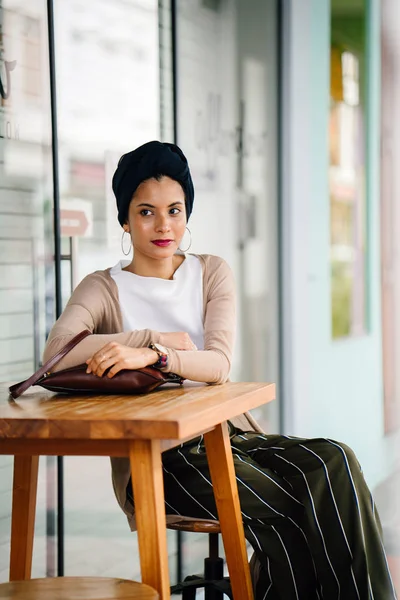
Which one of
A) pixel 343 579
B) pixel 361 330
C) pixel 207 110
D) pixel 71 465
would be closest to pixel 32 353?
pixel 71 465

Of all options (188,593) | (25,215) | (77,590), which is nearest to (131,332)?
(77,590)

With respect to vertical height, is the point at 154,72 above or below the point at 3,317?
above

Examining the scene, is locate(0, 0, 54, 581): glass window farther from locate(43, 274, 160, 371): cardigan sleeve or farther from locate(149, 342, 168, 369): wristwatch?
locate(149, 342, 168, 369): wristwatch

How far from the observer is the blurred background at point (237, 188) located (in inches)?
105

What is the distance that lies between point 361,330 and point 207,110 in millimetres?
2163

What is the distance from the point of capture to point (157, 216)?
226 centimetres

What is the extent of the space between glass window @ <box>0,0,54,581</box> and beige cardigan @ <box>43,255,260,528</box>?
0.42 metres

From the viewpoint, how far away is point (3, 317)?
8.43 feet

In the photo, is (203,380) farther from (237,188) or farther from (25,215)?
(237,188)

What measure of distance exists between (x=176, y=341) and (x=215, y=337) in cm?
15

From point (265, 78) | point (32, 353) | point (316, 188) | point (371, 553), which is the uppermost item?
point (265, 78)

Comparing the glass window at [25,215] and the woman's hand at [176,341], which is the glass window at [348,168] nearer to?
the glass window at [25,215]

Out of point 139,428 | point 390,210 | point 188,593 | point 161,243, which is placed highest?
point 390,210

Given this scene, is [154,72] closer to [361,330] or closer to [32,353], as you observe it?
[32,353]
